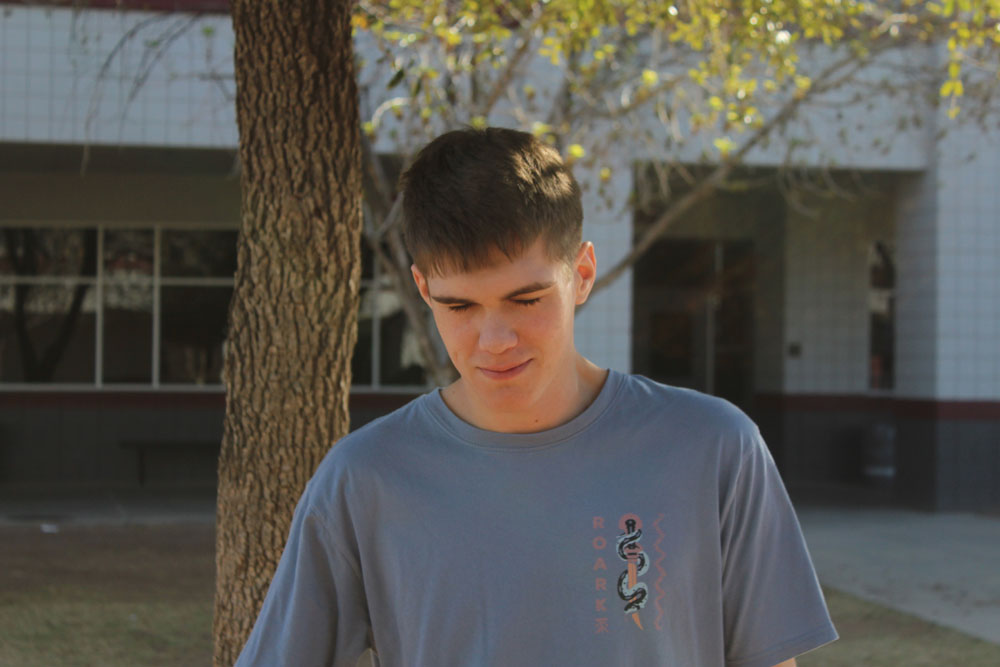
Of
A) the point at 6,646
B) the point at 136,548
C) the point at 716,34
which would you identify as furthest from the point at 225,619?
the point at 136,548

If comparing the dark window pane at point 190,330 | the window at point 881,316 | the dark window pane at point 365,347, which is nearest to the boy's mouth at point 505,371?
the dark window pane at point 365,347

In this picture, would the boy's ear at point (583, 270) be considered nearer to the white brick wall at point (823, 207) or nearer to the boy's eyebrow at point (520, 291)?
the boy's eyebrow at point (520, 291)

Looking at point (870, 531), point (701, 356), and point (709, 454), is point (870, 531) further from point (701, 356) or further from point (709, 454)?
point (709, 454)

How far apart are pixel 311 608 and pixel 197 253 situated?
40.7ft

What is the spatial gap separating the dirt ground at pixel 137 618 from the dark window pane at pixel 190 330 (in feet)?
14.1

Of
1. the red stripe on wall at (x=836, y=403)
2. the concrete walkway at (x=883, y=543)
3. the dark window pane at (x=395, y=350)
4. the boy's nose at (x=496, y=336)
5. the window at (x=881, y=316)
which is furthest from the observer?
the window at (x=881, y=316)

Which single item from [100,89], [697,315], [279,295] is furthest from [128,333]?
[279,295]

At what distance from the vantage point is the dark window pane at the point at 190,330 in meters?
13.7

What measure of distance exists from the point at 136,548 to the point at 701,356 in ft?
27.3

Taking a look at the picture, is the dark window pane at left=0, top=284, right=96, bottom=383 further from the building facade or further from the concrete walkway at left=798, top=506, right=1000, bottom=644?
the concrete walkway at left=798, top=506, right=1000, bottom=644

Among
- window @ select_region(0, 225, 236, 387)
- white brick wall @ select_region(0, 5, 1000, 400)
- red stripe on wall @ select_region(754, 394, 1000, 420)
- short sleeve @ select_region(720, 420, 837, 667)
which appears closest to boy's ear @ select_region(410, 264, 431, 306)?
short sleeve @ select_region(720, 420, 837, 667)

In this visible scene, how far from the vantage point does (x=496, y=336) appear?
1.67 m

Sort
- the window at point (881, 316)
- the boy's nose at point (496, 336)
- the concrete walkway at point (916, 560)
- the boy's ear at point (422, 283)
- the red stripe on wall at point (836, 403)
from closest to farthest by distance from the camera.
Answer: the boy's nose at point (496, 336), the boy's ear at point (422, 283), the concrete walkway at point (916, 560), the red stripe on wall at point (836, 403), the window at point (881, 316)

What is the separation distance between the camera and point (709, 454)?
5.73 feet
